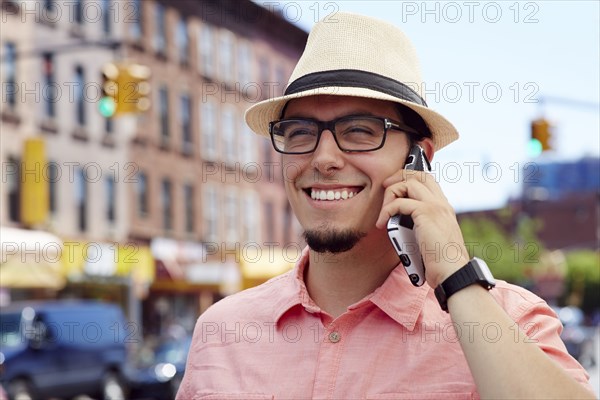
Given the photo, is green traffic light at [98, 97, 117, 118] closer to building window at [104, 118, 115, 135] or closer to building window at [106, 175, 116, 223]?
building window at [106, 175, 116, 223]

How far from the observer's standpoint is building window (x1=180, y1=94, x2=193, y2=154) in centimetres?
3806

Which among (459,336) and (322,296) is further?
(322,296)

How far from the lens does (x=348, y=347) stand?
2.85m

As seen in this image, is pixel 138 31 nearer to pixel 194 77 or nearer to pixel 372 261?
pixel 194 77

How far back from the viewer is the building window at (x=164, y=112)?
36.6 metres

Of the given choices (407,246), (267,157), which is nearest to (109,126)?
(267,157)

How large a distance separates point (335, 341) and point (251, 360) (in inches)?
9.8

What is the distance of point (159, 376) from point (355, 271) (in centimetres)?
1830

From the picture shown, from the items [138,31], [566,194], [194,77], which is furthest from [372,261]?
[566,194]

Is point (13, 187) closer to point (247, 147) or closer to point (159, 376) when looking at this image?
point (159, 376)

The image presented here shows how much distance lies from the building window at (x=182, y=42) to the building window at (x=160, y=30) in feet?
3.22

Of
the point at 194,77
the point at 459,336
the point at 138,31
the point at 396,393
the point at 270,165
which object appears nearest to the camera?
the point at 459,336

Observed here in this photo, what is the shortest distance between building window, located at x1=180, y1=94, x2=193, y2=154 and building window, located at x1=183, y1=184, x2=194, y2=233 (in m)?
1.33

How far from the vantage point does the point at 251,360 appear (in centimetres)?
295
